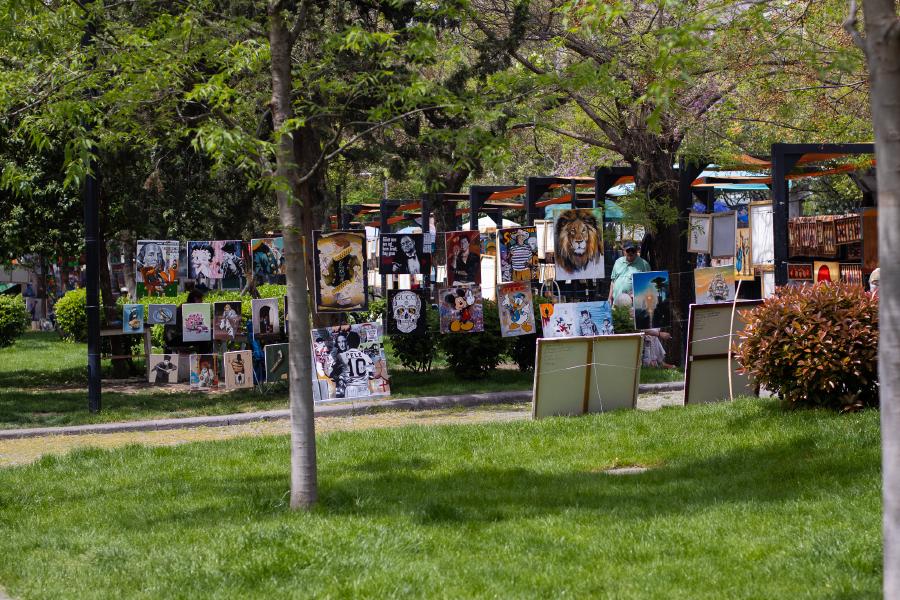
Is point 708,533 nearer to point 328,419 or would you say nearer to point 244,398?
point 328,419

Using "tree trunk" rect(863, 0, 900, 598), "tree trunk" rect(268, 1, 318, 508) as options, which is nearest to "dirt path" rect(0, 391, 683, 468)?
"tree trunk" rect(268, 1, 318, 508)

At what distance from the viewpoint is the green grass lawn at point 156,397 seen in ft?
48.3

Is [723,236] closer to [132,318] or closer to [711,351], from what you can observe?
[711,351]

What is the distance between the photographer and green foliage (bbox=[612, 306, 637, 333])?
17.8m

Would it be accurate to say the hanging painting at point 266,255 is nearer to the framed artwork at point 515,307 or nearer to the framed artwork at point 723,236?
the framed artwork at point 515,307

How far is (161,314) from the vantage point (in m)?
17.9

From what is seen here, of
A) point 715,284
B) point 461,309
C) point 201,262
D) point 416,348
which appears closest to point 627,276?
point 715,284

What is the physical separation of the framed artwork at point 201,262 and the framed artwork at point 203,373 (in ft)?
4.52

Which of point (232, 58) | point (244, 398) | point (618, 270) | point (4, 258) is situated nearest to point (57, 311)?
point (4, 258)

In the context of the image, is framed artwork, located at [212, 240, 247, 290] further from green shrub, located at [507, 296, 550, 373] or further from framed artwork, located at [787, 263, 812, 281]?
framed artwork, located at [787, 263, 812, 281]

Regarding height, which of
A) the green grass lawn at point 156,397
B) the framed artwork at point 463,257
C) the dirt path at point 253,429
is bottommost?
the dirt path at point 253,429

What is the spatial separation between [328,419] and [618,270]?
687 cm

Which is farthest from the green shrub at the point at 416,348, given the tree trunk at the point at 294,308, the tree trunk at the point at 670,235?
Result: the tree trunk at the point at 294,308

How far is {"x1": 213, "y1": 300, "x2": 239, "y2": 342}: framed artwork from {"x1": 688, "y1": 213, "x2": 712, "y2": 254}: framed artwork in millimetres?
7423
